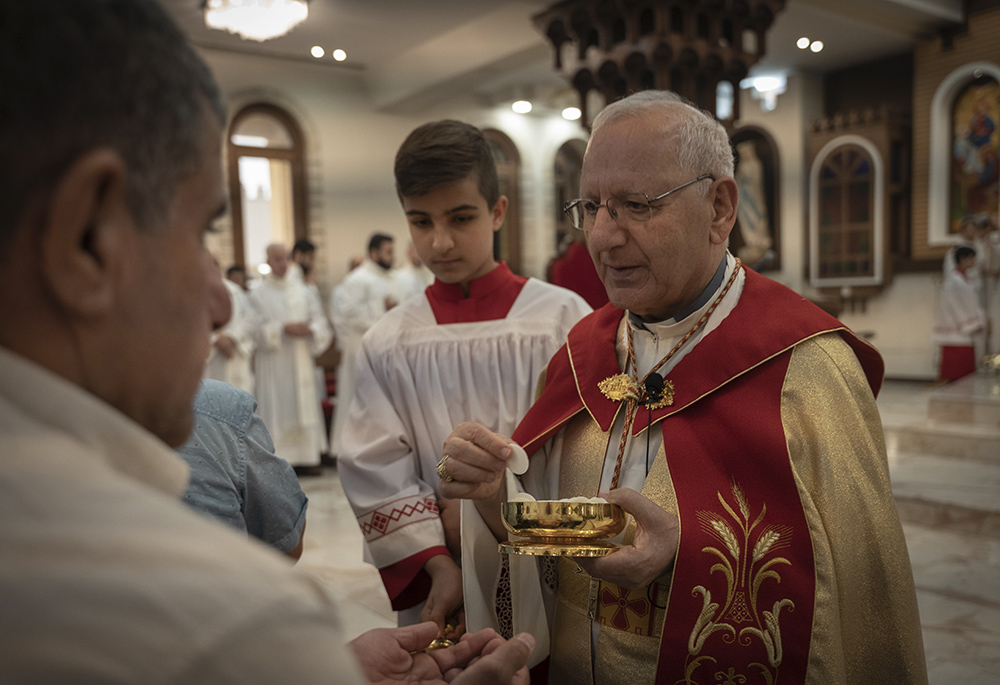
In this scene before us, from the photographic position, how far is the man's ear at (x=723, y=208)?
5.94 ft

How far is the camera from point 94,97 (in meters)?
0.61

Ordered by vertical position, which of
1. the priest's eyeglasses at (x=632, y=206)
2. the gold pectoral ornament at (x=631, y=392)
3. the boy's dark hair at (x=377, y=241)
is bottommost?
the gold pectoral ornament at (x=631, y=392)

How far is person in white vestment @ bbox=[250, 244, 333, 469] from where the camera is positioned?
808cm

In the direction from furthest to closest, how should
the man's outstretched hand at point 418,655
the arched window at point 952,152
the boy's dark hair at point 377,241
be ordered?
the arched window at point 952,152 < the boy's dark hair at point 377,241 < the man's outstretched hand at point 418,655

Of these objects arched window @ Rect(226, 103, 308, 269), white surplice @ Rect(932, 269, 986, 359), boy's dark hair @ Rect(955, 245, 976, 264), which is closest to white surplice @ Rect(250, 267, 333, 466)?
arched window @ Rect(226, 103, 308, 269)

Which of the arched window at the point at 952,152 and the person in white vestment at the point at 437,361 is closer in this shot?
the person in white vestment at the point at 437,361

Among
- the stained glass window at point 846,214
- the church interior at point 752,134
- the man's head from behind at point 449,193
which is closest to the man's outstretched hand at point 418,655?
the man's head from behind at point 449,193

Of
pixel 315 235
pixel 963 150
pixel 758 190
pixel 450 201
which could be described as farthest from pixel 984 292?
pixel 450 201

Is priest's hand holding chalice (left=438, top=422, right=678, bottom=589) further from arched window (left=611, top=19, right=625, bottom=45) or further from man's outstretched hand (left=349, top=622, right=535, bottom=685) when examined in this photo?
arched window (left=611, top=19, right=625, bottom=45)

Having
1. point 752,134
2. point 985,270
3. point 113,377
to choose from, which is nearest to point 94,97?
point 113,377

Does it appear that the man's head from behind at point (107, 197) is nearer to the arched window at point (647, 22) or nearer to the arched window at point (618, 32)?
the arched window at point (647, 22)

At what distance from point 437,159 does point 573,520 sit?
1201mm

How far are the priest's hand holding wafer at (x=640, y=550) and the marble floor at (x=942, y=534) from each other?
253 centimetres

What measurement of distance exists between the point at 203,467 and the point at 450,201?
1.15m
